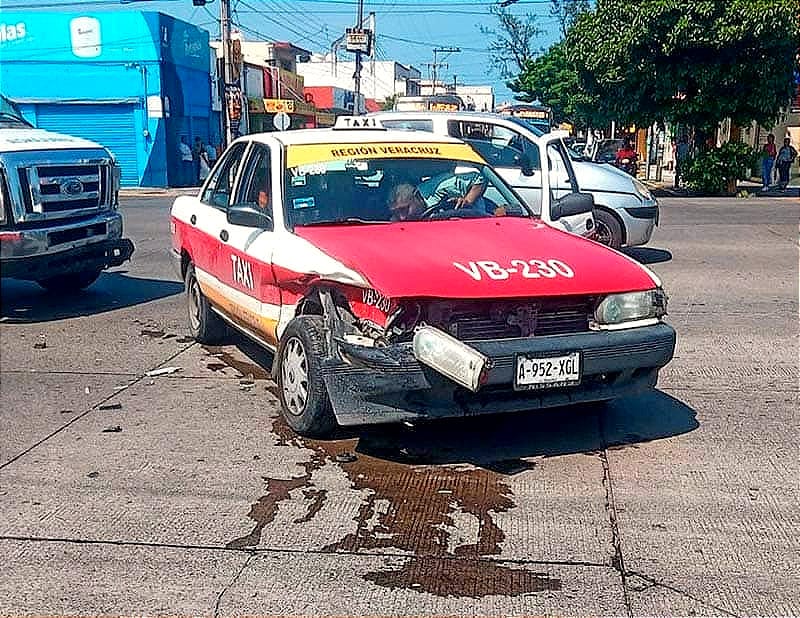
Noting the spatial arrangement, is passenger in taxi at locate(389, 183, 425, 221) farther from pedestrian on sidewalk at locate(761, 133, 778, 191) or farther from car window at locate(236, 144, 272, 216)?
pedestrian on sidewalk at locate(761, 133, 778, 191)

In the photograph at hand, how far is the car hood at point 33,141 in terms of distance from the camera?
324 inches

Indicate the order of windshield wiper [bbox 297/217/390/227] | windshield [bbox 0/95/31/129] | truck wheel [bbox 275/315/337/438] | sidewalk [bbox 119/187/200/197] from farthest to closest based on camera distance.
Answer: sidewalk [bbox 119/187/200/197] < windshield [bbox 0/95/31/129] < windshield wiper [bbox 297/217/390/227] < truck wheel [bbox 275/315/337/438]

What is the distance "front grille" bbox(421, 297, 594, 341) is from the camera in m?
5.07

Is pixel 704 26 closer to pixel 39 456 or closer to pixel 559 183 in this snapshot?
pixel 559 183

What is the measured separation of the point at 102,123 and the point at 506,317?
3096 cm

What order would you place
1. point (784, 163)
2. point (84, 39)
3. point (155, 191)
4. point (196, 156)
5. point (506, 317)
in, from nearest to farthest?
point (506, 317), point (784, 163), point (155, 191), point (84, 39), point (196, 156)

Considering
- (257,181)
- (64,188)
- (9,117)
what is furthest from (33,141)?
(257,181)

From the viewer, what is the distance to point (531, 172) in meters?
11.8

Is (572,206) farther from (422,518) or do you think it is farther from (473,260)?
(422,518)

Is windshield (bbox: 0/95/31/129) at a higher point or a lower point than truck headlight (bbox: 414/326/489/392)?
higher

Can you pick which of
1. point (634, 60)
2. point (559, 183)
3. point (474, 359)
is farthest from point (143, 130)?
point (474, 359)

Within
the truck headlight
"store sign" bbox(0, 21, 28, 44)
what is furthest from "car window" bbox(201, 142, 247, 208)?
"store sign" bbox(0, 21, 28, 44)

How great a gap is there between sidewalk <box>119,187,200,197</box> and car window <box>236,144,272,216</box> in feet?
77.1

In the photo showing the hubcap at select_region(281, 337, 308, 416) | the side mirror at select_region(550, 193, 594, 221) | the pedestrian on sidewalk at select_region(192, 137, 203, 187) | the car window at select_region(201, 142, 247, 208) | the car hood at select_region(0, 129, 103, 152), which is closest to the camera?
the hubcap at select_region(281, 337, 308, 416)
